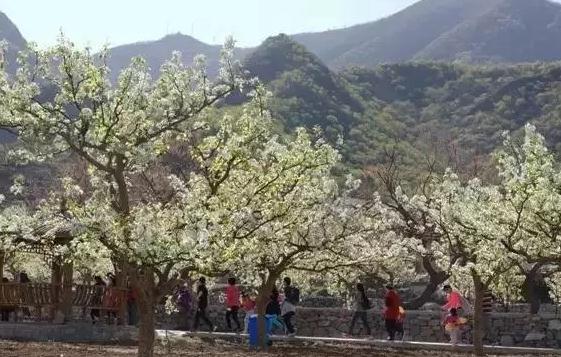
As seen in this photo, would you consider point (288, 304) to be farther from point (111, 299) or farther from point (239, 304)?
point (111, 299)

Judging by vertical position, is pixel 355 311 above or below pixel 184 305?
below

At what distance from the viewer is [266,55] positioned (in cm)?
8206

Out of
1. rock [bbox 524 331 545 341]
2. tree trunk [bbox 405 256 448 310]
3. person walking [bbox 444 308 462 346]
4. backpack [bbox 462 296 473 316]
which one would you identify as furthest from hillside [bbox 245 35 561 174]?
person walking [bbox 444 308 462 346]

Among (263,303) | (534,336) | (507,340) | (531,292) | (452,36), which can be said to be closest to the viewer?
(263,303)

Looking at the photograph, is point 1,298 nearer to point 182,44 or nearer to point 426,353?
point 426,353

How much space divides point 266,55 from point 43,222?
72281mm

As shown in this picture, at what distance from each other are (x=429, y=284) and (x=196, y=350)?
12.4 metres

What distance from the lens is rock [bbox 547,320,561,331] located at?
22203 millimetres

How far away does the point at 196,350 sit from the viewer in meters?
17.7

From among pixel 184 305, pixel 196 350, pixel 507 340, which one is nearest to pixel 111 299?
pixel 184 305

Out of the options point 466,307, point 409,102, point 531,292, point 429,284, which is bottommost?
point 466,307

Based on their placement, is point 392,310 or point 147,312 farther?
point 392,310

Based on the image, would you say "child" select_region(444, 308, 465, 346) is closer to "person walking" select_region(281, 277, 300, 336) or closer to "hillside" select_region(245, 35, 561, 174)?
"person walking" select_region(281, 277, 300, 336)

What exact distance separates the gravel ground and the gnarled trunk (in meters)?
3.36
